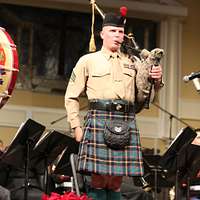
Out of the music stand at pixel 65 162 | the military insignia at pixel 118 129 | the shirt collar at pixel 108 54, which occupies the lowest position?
the music stand at pixel 65 162

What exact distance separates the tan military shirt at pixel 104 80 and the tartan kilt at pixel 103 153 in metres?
0.11

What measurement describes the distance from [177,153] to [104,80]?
3.94 feet

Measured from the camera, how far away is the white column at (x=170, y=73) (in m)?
9.22

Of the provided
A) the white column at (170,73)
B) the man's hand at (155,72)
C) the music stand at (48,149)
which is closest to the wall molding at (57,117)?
the white column at (170,73)

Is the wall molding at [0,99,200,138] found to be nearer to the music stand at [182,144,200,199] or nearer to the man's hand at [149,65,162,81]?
the music stand at [182,144,200,199]

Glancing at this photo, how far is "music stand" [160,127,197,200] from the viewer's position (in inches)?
188

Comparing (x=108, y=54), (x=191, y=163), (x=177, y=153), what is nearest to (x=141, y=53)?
(x=108, y=54)

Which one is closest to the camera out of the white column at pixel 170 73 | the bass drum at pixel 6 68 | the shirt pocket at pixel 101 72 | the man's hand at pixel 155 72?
the bass drum at pixel 6 68

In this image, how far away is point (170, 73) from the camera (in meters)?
9.28

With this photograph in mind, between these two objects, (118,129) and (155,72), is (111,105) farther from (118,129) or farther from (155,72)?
(155,72)

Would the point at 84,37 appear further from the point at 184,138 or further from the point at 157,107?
the point at 184,138

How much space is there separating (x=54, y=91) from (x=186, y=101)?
2.12m

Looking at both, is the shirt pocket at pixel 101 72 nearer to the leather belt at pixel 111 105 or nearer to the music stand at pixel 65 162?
the leather belt at pixel 111 105

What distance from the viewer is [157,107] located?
30.4 feet
